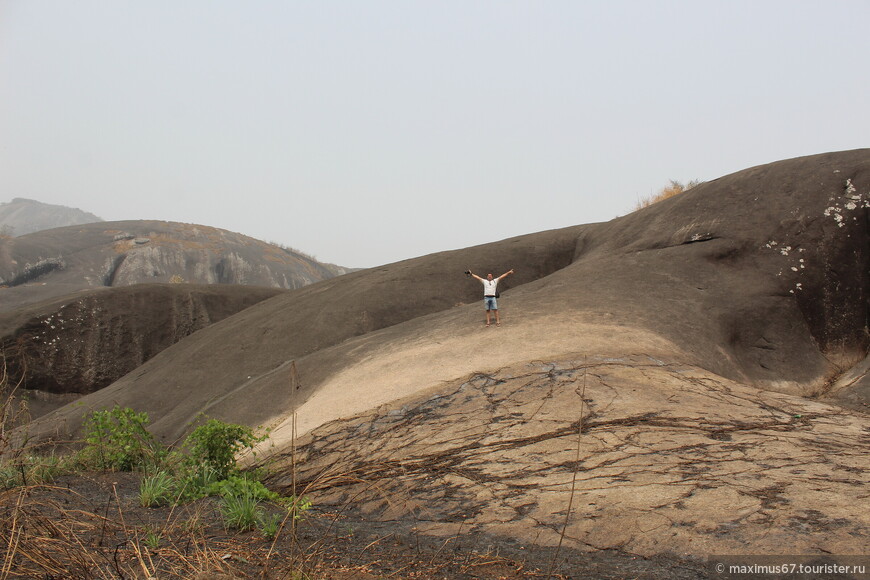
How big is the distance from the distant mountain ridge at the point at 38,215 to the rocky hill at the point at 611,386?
12353 cm

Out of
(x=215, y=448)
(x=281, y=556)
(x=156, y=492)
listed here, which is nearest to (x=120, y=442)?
(x=215, y=448)

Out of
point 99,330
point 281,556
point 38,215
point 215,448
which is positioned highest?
point 38,215

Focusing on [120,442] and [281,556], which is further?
[120,442]

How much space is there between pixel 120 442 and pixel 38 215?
140 m

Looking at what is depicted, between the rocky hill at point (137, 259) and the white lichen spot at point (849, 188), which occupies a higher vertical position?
the rocky hill at point (137, 259)

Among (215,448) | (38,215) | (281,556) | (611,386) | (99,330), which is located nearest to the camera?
(281,556)

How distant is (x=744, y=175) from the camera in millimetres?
11797

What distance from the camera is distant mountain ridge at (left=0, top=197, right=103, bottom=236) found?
4579 inches

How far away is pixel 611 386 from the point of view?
618 cm

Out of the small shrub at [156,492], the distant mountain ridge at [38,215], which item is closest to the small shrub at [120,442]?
the small shrub at [156,492]

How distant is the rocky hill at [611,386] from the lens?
12.3ft

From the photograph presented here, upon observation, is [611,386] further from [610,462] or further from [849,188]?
[849,188]

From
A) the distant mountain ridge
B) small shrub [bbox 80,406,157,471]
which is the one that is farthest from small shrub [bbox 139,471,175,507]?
the distant mountain ridge

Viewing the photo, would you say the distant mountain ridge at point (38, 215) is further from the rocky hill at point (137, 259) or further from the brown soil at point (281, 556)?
the brown soil at point (281, 556)
